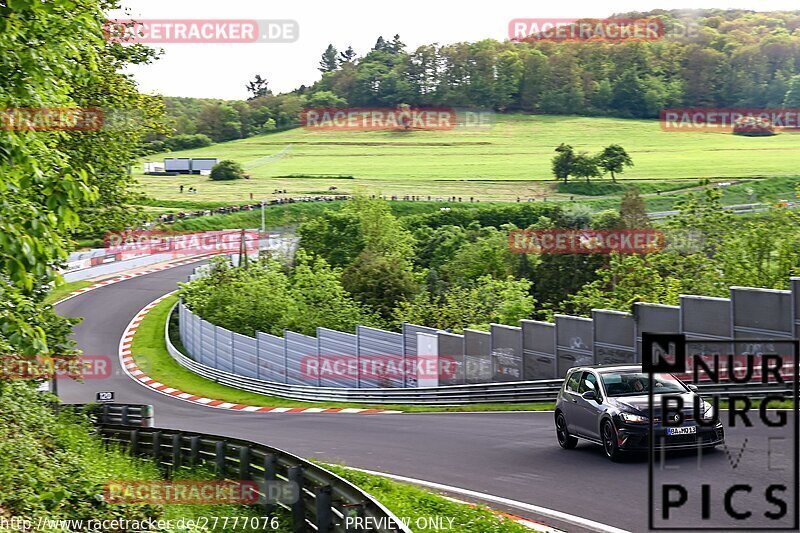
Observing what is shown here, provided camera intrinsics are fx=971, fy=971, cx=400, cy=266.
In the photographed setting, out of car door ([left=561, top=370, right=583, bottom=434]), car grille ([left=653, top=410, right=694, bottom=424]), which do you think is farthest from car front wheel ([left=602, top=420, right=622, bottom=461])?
car door ([left=561, top=370, right=583, bottom=434])

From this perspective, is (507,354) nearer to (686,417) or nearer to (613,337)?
(613,337)

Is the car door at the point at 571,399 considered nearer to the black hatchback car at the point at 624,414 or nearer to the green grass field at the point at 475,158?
the black hatchback car at the point at 624,414

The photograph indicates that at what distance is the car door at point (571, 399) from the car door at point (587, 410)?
2.7 inches

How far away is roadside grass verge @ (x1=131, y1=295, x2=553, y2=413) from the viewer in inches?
1183

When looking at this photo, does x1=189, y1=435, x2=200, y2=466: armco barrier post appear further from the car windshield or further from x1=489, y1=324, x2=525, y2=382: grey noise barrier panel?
x1=489, y1=324, x2=525, y2=382: grey noise barrier panel

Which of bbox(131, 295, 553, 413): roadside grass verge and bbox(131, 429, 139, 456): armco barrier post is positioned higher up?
bbox(131, 429, 139, 456): armco barrier post

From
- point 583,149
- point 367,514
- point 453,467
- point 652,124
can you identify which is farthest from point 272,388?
point 652,124

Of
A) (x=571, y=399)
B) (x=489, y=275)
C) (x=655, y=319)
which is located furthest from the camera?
(x=489, y=275)

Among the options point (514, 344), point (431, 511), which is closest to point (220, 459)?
point (431, 511)

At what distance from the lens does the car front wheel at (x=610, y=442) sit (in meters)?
15.3

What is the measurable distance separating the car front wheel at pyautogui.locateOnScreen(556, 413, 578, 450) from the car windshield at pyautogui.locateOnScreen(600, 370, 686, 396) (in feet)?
5.06

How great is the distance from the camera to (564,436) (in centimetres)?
1745

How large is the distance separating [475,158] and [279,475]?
14431cm

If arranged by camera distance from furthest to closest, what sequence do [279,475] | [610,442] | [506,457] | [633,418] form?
[506,457], [610,442], [633,418], [279,475]
